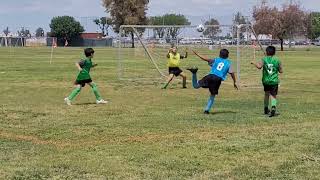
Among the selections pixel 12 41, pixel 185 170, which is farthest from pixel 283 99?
pixel 12 41

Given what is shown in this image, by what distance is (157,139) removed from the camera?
10719 millimetres

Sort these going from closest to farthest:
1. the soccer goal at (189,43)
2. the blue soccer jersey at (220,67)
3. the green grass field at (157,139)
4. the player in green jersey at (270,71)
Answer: the green grass field at (157,139) → the player in green jersey at (270,71) → the blue soccer jersey at (220,67) → the soccer goal at (189,43)

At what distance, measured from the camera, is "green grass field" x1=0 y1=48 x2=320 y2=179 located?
27.1ft

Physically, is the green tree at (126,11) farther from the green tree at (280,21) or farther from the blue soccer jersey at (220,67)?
→ the blue soccer jersey at (220,67)

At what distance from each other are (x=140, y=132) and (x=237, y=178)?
4011mm

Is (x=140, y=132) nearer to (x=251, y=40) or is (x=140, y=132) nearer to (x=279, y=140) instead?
(x=279, y=140)

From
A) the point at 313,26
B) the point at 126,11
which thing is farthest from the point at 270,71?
the point at 313,26

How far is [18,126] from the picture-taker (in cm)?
1239

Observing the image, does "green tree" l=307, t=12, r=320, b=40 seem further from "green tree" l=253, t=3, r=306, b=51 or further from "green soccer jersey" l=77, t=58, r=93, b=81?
"green soccer jersey" l=77, t=58, r=93, b=81

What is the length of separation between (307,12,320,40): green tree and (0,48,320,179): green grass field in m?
93.0

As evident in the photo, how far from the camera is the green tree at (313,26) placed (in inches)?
4274

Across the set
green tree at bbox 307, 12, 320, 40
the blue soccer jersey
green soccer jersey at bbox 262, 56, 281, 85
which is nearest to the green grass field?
green soccer jersey at bbox 262, 56, 281, 85

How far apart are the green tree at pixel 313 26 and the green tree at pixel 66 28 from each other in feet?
171

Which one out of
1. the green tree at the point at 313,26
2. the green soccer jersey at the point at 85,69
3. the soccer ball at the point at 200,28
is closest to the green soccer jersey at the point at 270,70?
the green soccer jersey at the point at 85,69
